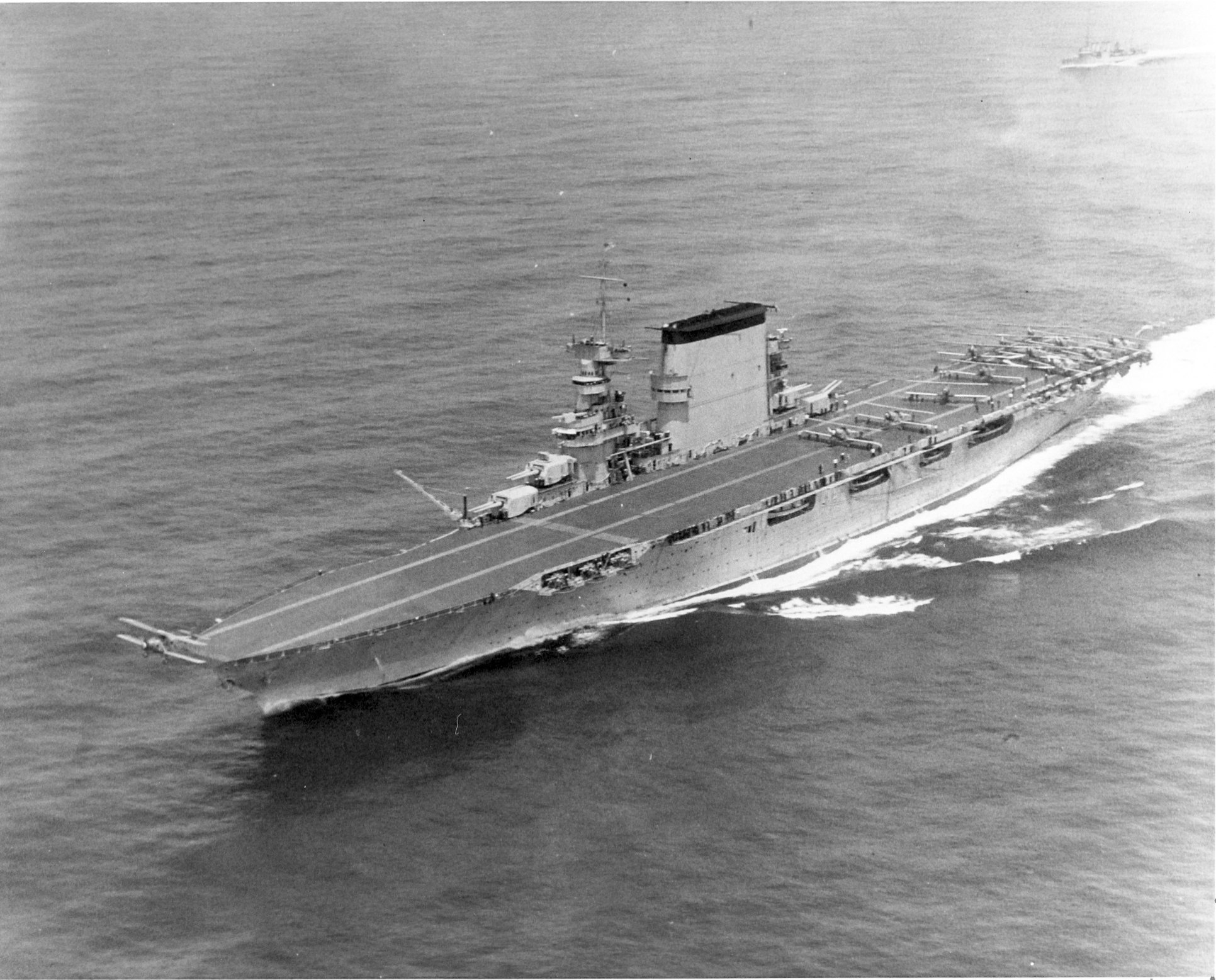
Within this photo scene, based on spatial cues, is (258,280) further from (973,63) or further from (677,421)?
(973,63)

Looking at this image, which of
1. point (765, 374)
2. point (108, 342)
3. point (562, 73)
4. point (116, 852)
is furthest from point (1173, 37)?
point (116, 852)

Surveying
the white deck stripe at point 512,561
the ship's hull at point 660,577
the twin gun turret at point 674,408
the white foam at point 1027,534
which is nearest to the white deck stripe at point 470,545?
the white deck stripe at point 512,561

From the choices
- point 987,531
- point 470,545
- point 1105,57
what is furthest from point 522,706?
point 1105,57

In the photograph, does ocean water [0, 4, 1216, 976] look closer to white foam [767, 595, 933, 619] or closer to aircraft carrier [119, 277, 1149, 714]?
white foam [767, 595, 933, 619]

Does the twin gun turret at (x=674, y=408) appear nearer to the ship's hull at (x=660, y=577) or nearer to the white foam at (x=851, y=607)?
the ship's hull at (x=660, y=577)

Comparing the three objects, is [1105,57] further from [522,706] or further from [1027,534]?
[522,706]

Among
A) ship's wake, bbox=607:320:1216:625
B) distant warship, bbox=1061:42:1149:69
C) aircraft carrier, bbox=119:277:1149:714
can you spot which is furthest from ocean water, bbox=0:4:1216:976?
distant warship, bbox=1061:42:1149:69
